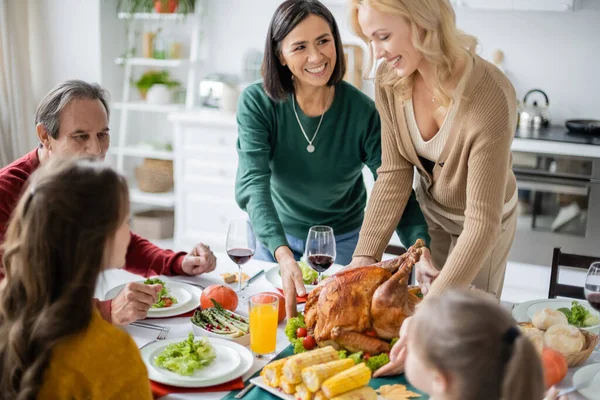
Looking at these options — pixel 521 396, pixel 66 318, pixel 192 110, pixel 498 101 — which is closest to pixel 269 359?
pixel 66 318

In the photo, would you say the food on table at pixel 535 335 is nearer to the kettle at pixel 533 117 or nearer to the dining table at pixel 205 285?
the dining table at pixel 205 285

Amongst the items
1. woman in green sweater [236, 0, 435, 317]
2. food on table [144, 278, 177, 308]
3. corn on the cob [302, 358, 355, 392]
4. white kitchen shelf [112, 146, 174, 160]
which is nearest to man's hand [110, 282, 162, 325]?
food on table [144, 278, 177, 308]

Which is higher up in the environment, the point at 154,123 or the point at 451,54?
the point at 451,54

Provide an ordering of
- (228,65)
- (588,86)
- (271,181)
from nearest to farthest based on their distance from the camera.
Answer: (271,181) → (588,86) → (228,65)

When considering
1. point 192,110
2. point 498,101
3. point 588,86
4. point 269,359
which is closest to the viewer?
point 269,359

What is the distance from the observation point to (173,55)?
459 cm

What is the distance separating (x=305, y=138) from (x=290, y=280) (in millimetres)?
630

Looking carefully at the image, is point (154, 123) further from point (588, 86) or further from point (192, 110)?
point (588, 86)

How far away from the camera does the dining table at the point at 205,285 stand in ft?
4.41

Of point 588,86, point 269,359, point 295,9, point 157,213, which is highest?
point 295,9

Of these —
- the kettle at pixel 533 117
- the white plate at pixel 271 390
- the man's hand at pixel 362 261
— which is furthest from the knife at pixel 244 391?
the kettle at pixel 533 117

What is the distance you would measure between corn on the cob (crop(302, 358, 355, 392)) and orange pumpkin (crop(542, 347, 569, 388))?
0.41m

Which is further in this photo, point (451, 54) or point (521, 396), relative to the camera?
point (451, 54)

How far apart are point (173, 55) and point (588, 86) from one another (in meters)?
2.64
